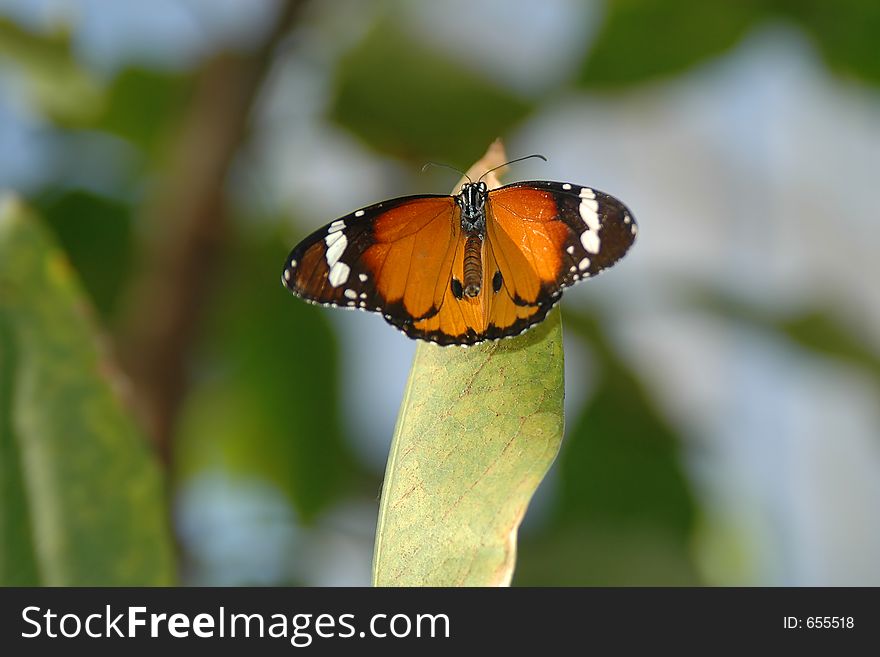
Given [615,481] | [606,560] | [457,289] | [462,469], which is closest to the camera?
[462,469]

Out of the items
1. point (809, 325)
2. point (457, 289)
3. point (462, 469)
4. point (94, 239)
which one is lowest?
point (462, 469)

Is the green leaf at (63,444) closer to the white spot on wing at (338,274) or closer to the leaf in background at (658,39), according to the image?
the white spot on wing at (338,274)

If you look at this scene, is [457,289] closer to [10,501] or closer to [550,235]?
[550,235]

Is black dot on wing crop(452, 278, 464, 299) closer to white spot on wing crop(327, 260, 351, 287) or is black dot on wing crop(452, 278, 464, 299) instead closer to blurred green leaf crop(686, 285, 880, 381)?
white spot on wing crop(327, 260, 351, 287)

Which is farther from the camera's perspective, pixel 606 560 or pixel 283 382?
pixel 283 382

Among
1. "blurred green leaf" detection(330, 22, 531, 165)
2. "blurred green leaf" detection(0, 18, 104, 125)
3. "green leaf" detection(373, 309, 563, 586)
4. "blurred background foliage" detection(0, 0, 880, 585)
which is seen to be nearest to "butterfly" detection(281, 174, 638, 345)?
"green leaf" detection(373, 309, 563, 586)

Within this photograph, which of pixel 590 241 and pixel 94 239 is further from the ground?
pixel 94 239

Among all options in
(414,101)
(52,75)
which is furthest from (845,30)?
(52,75)
